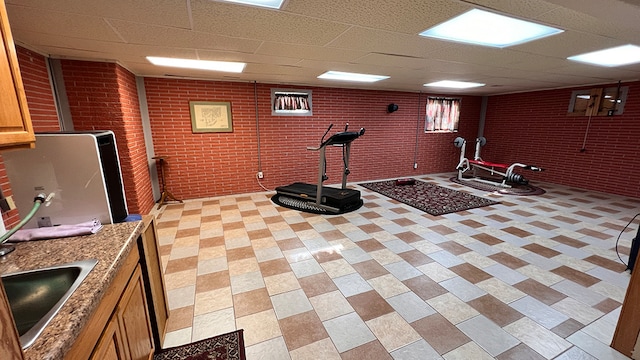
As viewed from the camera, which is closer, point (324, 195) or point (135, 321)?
point (135, 321)

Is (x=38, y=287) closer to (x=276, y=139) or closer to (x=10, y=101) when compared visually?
(x=10, y=101)

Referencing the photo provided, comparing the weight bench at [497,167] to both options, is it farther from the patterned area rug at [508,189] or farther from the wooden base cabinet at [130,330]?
the wooden base cabinet at [130,330]

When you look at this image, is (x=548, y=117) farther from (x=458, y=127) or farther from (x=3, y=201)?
(x=3, y=201)

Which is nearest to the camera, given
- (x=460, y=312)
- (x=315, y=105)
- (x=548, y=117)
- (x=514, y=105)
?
(x=460, y=312)

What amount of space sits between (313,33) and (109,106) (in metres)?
2.96

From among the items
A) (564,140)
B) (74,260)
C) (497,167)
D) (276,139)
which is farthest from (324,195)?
(564,140)

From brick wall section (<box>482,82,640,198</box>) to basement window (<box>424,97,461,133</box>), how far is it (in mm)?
1021

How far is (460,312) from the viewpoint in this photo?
1988 mm

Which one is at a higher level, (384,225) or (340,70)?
(340,70)

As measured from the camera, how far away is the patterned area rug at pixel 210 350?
1.62m

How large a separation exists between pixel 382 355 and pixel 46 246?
6.50 feet

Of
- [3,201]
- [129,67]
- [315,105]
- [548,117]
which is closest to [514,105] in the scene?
[548,117]

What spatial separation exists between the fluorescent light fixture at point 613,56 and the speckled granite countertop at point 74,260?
475 cm

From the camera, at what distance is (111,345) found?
1.02m
